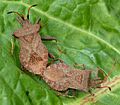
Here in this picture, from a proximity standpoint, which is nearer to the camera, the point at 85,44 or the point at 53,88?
the point at 53,88

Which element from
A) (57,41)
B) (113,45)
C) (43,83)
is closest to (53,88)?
Result: (43,83)

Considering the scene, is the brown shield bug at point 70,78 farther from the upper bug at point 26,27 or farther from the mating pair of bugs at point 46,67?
the upper bug at point 26,27

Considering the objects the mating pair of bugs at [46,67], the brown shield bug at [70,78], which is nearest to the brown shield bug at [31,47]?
the mating pair of bugs at [46,67]

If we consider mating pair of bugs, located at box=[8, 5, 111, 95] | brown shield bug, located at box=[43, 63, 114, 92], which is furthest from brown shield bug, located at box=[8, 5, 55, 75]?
brown shield bug, located at box=[43, 63, 114, 92]

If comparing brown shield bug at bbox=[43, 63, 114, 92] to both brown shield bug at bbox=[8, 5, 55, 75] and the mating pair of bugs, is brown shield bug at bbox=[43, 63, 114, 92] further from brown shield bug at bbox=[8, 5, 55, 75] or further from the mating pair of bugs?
brown shield bug at bbox=[8, 5, 55, 75]

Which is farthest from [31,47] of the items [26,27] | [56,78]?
[56,78]

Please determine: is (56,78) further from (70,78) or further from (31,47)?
(31,47)

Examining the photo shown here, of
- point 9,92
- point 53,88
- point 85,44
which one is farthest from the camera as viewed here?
point 85,44

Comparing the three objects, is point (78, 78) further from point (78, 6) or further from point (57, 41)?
point (78, 6)
